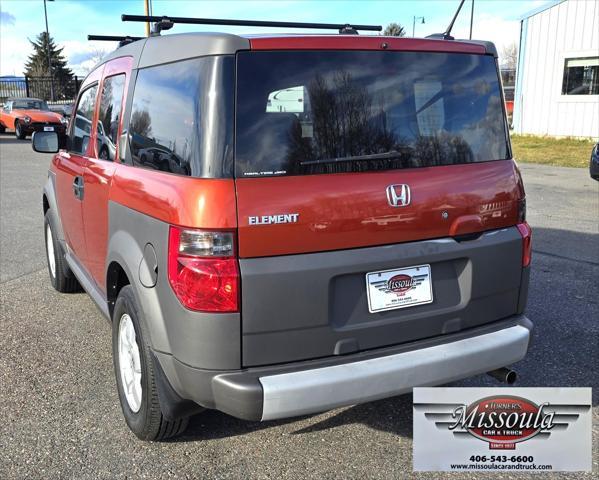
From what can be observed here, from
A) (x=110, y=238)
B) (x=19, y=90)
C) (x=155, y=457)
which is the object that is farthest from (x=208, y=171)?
(x=19, y=90)

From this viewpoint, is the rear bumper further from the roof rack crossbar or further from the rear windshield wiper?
the roof rack crossbar

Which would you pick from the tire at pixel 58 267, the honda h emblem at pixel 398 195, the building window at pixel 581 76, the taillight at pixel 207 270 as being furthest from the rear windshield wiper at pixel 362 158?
the building window at pixel 581 76

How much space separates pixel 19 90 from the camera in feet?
124

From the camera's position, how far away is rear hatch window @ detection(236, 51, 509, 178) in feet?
7.64

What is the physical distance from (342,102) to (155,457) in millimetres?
1909

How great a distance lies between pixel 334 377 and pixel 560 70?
64.0 feet

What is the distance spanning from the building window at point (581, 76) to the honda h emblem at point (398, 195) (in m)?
18.4

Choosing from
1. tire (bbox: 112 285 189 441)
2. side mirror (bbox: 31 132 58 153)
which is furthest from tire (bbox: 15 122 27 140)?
tire (bbox: 112 285 189 441)

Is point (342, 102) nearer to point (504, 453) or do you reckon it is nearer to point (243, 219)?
point (243, 219)

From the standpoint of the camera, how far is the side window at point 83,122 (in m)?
3.83

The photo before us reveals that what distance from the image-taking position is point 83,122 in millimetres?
4062

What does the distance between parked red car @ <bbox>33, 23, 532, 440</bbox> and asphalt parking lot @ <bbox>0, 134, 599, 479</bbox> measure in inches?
9.0

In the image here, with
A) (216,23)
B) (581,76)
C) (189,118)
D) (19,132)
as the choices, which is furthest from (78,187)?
(19,132)

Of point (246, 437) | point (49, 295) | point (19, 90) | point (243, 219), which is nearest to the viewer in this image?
point (243, 219)
